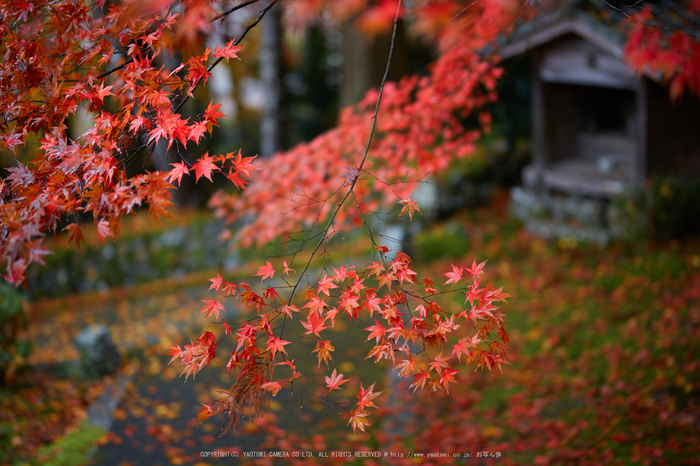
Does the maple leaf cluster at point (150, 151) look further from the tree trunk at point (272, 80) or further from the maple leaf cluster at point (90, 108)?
the tree trunk at point (272, 80)

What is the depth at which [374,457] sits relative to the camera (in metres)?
4.52

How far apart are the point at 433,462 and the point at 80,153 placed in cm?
351

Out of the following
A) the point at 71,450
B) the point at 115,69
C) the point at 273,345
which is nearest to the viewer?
the point at 273,345

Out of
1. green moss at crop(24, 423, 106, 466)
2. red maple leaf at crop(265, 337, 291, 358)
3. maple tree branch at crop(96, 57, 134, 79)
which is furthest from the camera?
green moss at crop(24, 423, 106, 466)

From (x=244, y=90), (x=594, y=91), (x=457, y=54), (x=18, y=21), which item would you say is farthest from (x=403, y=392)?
(x=244, y=90)

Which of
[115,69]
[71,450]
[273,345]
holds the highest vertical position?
[115,69]

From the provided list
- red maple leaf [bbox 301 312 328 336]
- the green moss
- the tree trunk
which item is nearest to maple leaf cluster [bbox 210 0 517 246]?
the green moss

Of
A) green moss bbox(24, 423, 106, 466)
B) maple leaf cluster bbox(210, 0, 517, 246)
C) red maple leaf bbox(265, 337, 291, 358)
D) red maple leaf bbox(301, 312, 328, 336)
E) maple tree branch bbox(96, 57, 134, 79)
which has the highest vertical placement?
maple tree branch bbox(96, 57, 134, 79)

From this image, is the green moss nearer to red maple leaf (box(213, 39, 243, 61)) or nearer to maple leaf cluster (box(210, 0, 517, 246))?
maple leaf cluster (box(210, 0, 517, 246))

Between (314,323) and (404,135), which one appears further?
(404,135)

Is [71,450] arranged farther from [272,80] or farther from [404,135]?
[272,80]

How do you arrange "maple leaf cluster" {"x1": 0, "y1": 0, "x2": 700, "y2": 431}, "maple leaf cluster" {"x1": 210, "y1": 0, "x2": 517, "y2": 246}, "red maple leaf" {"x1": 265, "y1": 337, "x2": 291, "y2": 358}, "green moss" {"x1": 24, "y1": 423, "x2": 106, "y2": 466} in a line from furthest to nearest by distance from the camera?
"maple leaf cluster" {"x1": 210, "y1": 0, "x2": 517, "y2": 246}, "green moss" {"x1": 24, "y1": 423, "x2": 106, "y2": 466}, "red maple leaf" {"x1": 265, "y1": 337, "x2": 291, "y2": 358}, "maple leaf cluster" {"x1": 0, "y1": 0, "x2": 700, "y2": 431}

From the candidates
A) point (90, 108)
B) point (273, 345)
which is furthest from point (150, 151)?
point (273, 345)

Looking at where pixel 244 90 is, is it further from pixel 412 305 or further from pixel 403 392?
pixel 403 392
